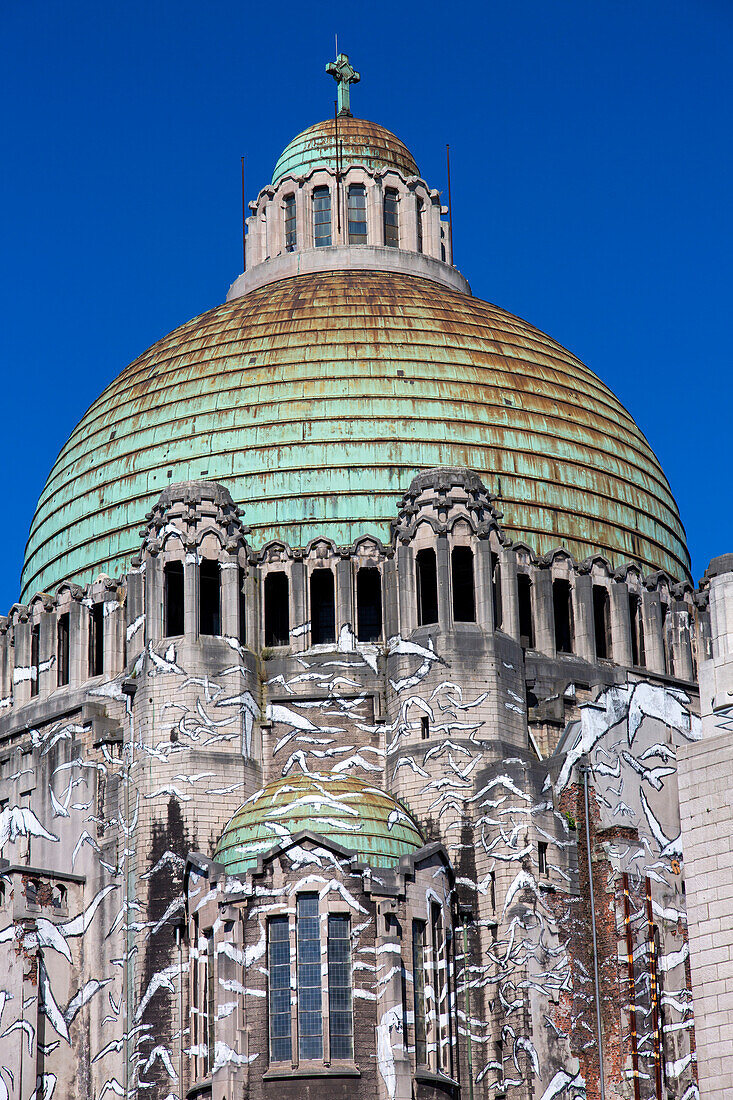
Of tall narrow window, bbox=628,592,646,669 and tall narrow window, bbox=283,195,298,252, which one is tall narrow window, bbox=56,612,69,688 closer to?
tall narrow window, bbox=628,592,646,669

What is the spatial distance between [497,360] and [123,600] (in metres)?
11.7

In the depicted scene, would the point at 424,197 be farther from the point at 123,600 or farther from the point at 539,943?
the point at 539,943

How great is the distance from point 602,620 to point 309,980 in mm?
14600

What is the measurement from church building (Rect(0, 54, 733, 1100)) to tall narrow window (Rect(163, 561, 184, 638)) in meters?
0.09

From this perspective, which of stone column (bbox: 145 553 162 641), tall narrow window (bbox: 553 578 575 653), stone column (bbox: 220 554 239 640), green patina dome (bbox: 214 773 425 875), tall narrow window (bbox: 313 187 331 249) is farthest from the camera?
tall narrow window (bbox: 313 187 331 249)

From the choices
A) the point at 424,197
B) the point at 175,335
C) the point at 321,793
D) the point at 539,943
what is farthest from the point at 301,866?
the point at 424,197

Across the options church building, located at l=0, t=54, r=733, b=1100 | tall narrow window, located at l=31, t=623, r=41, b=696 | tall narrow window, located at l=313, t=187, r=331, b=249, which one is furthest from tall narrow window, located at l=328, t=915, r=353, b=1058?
tall narrow window, located at l=313, t=187, r=331, b=249

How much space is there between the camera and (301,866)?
141 ft

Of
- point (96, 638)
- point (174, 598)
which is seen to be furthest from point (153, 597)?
point (96, 638)

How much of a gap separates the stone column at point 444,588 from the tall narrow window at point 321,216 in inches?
629

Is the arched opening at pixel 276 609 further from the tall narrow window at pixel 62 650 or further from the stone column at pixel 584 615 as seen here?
the stone column at pixel 584 615

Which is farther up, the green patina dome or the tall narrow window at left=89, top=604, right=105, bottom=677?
the tall narrow window at left=89, top=604, right=105, bottom=677

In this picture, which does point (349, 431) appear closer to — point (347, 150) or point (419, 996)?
point (347, 150)

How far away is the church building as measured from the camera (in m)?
42.8
